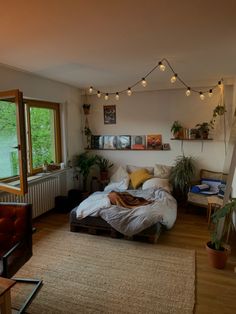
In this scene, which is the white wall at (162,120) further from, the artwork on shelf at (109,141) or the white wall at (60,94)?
the white wall at (60,94)

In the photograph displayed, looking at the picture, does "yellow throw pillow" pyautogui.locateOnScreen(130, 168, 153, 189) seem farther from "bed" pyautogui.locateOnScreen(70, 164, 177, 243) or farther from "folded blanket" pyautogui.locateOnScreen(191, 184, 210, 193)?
"folded blanket" pyautogui.locateOnScreen(191, 184, 210, 193)

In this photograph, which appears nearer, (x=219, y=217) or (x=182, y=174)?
(x=219, y=217)

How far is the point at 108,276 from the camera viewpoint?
8.74 ft

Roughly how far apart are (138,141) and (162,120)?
0.72 meters

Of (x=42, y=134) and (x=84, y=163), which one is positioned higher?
(x=42, y=134)

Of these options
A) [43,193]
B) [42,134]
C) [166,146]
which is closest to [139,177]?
[166,146]

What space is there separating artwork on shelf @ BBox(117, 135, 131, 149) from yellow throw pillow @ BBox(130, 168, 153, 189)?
2.49ft

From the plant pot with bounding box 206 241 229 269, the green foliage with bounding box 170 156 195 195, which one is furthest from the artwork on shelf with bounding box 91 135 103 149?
the plant pot with bounding box 206 241 229 269

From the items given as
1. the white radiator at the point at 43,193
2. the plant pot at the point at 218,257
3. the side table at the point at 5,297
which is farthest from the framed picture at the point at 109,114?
the side table at the point at 5,297

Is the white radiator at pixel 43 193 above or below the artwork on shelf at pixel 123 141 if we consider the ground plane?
below

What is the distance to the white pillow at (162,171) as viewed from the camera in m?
4.94

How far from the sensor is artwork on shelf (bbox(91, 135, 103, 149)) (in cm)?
575

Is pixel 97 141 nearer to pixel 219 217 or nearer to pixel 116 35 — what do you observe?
pixel 116 35

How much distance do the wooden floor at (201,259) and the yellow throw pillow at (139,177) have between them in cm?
98
